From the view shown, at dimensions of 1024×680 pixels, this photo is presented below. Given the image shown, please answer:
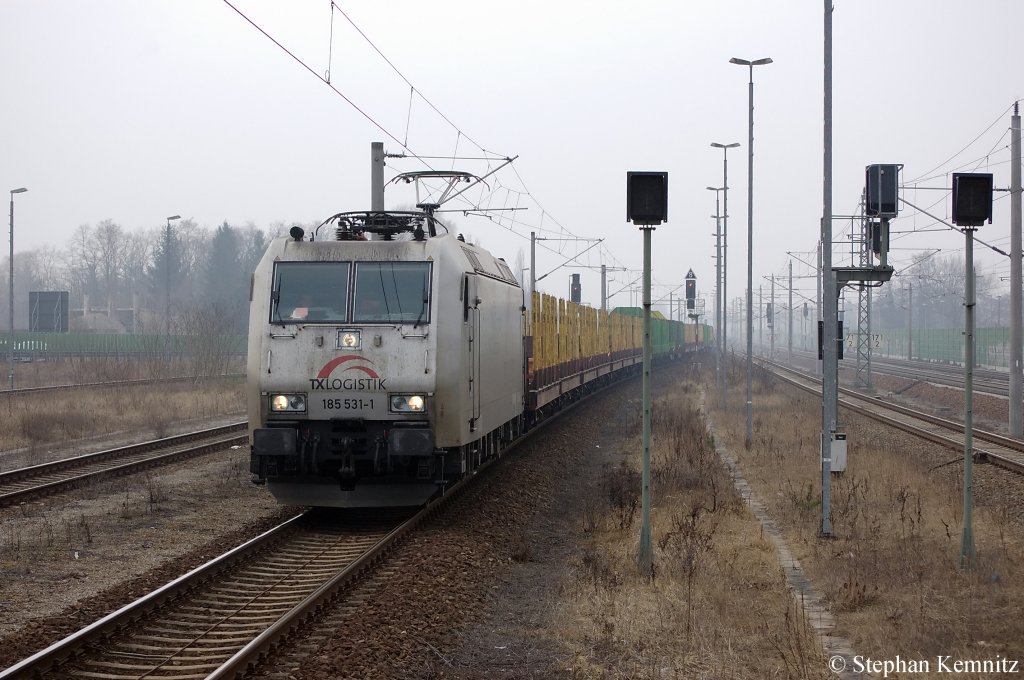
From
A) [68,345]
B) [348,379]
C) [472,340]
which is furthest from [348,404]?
[68,345]

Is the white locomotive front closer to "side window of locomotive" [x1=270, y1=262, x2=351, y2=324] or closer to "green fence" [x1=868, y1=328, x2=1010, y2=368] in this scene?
"side window of locomotive" [x1=270, y1=262, x2=351, y2=324]

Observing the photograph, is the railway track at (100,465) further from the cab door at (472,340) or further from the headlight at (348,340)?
the cab door at (472,340)

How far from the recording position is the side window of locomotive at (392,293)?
38.0 ft

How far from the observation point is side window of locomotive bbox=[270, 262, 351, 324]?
11.6m

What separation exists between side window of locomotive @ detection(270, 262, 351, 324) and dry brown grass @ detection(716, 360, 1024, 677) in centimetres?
575

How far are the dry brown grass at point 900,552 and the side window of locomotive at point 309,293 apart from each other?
575 cm

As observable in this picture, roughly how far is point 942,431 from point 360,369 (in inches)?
706

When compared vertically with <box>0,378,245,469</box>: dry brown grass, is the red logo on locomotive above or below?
above

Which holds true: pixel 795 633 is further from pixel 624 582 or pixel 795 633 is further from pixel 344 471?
pixel 344 471

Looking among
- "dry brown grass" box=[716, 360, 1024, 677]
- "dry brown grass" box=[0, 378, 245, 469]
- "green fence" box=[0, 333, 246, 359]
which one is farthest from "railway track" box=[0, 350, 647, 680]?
"green fence" box=[0, 333, 246, 359]

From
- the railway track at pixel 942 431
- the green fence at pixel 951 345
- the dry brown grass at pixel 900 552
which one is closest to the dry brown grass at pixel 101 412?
the dry brown grass at pixel 900 552

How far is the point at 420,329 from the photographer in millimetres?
11469

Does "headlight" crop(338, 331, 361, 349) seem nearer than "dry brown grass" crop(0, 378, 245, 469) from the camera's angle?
Yes

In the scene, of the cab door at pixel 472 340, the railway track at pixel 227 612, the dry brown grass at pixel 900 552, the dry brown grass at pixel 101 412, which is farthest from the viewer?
the dry brown grass at pixel 101 412
